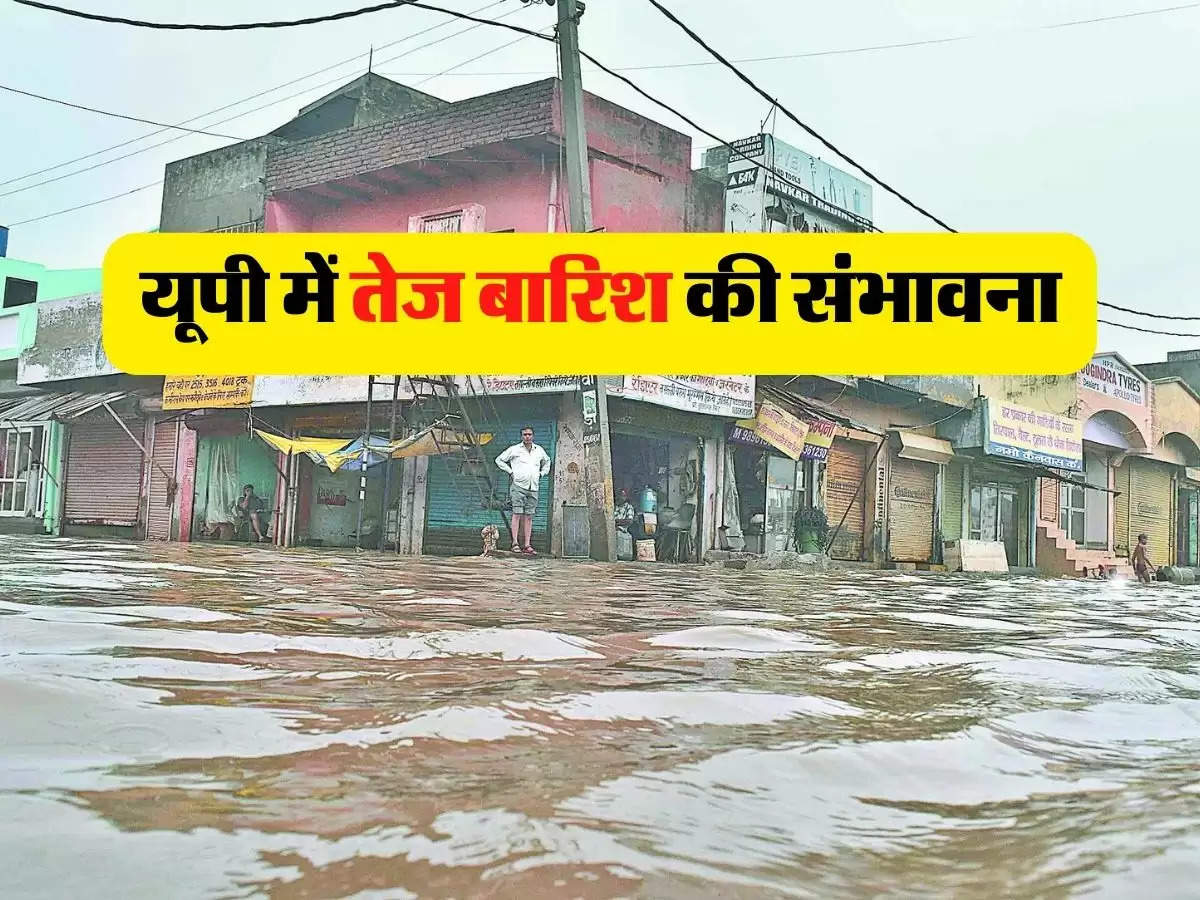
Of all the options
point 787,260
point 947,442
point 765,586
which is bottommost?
point 765,586

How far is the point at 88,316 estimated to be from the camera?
18609 millimetres

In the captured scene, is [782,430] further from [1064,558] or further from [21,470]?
[21,470]

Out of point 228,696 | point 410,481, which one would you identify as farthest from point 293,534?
point 228,696

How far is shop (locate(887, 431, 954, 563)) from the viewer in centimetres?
1909

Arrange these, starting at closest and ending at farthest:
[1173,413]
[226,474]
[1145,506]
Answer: [226,474]
[1173,413]
[1145,506]

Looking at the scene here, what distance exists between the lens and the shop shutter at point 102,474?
19.7 metres

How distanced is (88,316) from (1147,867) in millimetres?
20140

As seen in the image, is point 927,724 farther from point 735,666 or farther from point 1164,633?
point 1164,633

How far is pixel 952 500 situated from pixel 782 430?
6.47m

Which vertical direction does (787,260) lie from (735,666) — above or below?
above

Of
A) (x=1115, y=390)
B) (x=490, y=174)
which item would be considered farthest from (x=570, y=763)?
(x=1115, y=390)

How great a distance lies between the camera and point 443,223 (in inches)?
658

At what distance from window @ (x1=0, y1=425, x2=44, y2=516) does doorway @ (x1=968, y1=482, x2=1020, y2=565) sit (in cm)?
1818

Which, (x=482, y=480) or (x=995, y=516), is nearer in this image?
(x=482, y=480)
